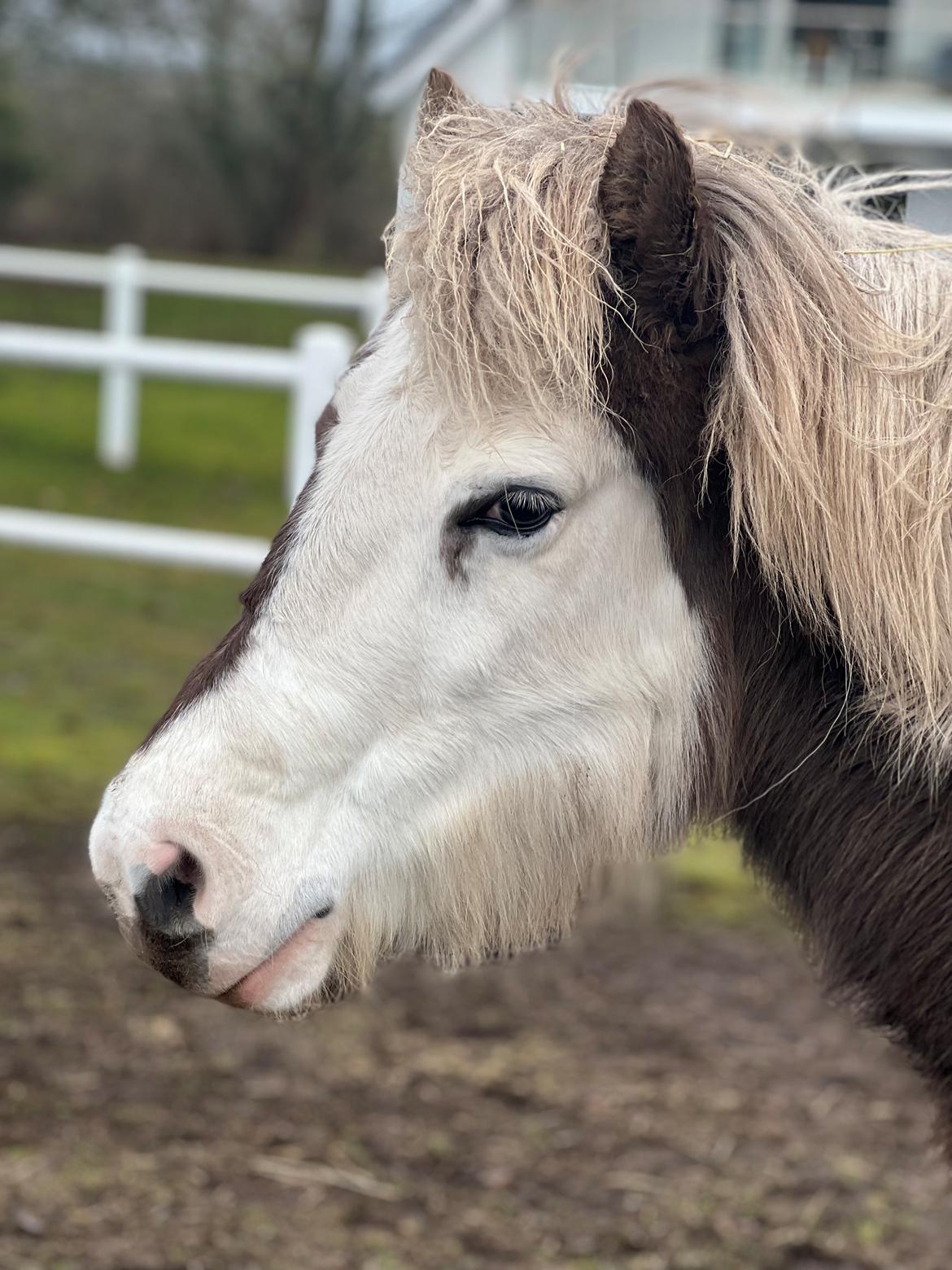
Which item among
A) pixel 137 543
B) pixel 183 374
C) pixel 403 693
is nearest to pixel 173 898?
pixel 403 693

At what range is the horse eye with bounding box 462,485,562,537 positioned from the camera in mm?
1546

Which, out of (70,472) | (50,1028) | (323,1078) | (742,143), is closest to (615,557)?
(742,143)

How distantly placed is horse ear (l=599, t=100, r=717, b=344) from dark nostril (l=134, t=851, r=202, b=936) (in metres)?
0.80

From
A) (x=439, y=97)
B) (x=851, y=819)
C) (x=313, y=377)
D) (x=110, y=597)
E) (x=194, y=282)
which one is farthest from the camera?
(x=194, y=282)

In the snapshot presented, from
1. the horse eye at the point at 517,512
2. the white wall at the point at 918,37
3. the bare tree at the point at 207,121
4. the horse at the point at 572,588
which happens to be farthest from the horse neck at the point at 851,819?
the bare tree at the point at 207,121

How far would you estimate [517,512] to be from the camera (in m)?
1.55

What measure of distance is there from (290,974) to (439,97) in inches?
46.2

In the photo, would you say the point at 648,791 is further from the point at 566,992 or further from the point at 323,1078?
the point at 566,992

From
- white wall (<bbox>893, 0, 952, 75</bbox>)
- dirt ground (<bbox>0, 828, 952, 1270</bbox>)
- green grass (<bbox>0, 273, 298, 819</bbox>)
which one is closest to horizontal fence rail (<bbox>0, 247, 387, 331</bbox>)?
green grass (<bbox>0, 273, 298, 819</bbox>)

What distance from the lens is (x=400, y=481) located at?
1.57 metres

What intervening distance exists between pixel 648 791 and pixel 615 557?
1.00 ft

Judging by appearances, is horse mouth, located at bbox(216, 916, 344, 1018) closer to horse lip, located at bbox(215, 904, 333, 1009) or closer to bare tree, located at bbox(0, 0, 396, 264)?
horse lip, located at bbox(215, 904, 333, 1009)

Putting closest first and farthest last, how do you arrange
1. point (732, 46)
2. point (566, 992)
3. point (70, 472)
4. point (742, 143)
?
1. point (742, 143)
2. point (566, 992)
3. point (70, 472)
4. point (732, 46)

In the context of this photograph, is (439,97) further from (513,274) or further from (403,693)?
(403,693)
